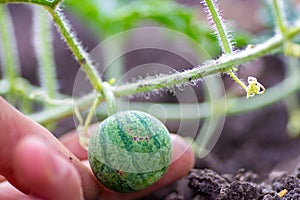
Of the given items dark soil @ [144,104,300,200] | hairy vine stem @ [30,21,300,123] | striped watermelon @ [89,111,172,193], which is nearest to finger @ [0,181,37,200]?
striped watermelon @ [89,111,172,193]

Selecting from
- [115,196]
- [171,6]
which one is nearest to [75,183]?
[115,196]

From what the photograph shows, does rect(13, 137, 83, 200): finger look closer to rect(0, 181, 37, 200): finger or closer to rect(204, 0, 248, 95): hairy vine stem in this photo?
rect(0, 181, 37, 200): finger

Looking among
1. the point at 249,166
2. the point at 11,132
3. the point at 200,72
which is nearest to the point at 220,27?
the point at 200,72

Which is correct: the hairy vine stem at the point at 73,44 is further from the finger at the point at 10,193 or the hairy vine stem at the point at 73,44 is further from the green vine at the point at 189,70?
the finger at the point at 10,193

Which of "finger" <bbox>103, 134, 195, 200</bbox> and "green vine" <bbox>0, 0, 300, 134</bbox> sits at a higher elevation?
"green vine" <bbox>0, 0, 300, 134</bbox>

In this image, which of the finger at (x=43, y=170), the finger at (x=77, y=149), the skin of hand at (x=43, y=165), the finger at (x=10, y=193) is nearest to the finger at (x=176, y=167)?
the skin of hand at (x=43, y=165)

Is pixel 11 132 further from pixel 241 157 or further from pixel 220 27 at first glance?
pixel 241 157

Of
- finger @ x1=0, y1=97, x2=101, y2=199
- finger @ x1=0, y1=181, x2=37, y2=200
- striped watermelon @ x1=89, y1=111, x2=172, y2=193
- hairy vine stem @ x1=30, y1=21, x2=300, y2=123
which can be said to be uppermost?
hairy vine stem @ x1=30, y1=21, x2=300, y2=123
